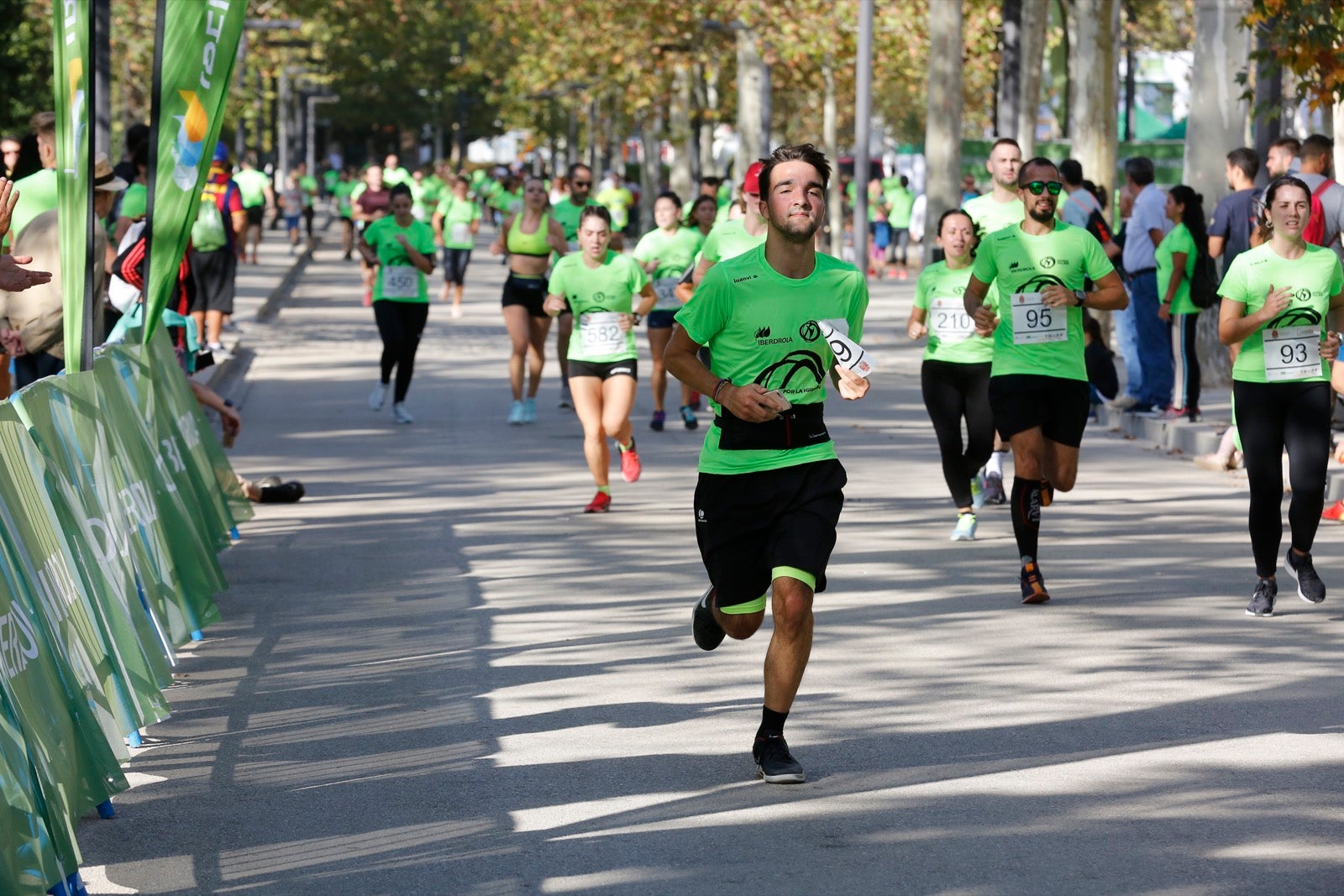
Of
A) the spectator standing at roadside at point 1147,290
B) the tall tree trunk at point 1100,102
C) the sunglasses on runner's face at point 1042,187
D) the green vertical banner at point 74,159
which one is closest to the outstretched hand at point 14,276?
the green vertical banner at point 74,159

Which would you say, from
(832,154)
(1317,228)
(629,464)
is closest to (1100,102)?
(1317,228)

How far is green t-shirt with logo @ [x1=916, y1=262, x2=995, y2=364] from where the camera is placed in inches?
440

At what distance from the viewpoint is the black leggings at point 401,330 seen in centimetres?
1716

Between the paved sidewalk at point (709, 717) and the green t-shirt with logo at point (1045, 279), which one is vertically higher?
the green t-shirt with logo at point (1045, 279)

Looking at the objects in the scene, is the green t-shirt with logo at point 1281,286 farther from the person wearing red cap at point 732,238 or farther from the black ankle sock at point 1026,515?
the person wearing red cap at point 732,238

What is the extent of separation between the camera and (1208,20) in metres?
19.3

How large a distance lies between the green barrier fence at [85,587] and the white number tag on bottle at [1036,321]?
11.9 ft

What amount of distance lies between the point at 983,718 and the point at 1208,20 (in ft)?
44.0

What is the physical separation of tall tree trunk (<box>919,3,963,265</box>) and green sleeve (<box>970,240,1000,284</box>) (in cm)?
1904

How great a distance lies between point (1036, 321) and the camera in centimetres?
959

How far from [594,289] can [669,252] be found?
393 centimetres

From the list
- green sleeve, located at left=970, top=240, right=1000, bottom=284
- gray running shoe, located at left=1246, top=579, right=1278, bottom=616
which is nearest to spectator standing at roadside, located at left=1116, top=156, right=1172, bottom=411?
green sleeve, located at left=970, top=240, right=1000, bottom=284

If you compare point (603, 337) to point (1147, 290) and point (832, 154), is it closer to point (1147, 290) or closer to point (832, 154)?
point (1147, 290)

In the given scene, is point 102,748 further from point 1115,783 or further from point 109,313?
point 109,313
